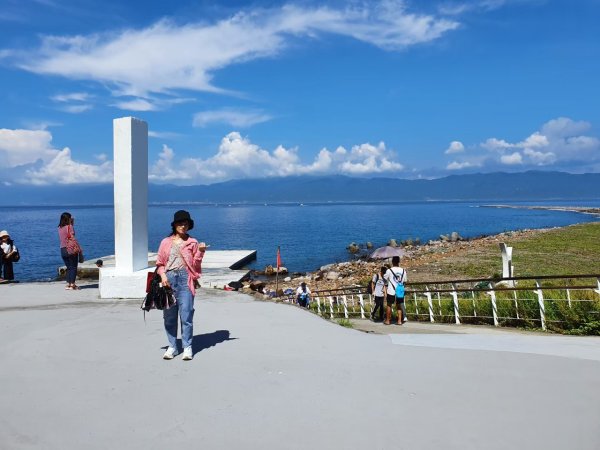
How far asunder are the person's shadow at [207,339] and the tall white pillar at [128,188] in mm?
3227

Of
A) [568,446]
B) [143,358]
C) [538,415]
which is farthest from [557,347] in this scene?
[143,358]

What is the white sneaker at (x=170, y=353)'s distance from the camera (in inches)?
205

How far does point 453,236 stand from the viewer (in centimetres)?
5591

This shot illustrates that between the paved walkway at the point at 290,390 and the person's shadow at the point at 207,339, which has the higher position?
the person's shadow at the point at 207,339

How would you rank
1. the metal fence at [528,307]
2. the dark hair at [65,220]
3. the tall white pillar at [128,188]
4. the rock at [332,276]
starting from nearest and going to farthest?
the metal fence at [528,307] → the tall white pillar at [128,188] → the dark hair at [65,220] → the rock at [332,276]

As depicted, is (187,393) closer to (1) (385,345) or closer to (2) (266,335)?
(2) (266,335)

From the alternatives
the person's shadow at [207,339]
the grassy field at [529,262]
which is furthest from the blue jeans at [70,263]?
the grassy field at [529,262]

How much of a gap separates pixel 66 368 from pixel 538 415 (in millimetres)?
4233

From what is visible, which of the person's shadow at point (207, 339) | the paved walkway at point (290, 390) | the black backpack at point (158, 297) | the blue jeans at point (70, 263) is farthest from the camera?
the blue jeans at point (70, 263)

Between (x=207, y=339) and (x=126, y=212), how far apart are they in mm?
3741

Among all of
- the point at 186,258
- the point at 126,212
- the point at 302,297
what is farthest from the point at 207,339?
the point at 302,297

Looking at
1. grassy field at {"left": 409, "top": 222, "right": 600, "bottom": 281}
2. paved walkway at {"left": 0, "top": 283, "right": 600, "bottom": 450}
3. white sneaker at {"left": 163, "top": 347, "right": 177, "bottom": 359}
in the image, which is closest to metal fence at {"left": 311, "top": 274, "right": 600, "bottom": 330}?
paved walkway at {"left": 0, "top": 283, "right": 600, "bottom": 450}

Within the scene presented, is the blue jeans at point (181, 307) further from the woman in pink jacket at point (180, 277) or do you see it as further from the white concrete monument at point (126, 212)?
the white concrete monument at point (126, 212)

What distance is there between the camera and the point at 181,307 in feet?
17.1
